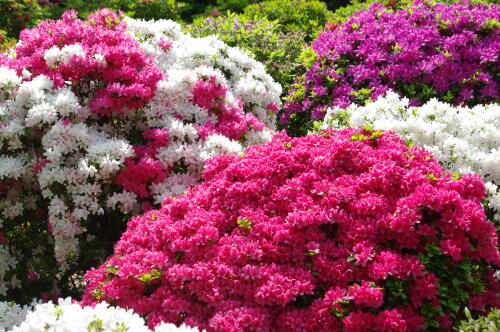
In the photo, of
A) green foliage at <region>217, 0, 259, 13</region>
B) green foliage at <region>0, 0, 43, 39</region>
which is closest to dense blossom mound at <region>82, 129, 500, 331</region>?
green foliage at <region>0, 0, 43, 39</region>

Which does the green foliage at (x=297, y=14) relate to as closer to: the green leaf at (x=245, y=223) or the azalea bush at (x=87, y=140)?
the azalea bush at (x=87, y=140)

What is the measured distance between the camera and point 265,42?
26.8 ft

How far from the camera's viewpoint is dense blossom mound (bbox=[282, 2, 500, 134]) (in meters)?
6.02

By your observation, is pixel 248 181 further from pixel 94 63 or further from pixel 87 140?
pixel 94 63

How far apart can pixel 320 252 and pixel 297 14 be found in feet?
26.3

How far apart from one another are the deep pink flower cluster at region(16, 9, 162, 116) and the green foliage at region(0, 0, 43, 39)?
690cm

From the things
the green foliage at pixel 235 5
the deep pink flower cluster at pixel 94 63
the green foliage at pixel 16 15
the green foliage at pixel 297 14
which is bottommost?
the deep pink flower cluster at pixel 94 63

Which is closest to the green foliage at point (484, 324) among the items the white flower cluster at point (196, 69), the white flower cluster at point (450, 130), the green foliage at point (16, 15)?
the white flower cluster at point (450, 130)

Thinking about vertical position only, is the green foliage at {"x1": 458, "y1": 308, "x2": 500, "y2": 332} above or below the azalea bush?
below

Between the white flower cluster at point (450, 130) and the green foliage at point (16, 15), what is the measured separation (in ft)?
29.9

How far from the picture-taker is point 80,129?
4578 mm

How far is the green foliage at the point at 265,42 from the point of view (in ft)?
25.0

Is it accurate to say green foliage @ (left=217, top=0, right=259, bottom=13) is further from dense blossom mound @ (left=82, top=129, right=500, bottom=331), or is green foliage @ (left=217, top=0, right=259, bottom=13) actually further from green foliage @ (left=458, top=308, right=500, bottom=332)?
green foliage @ (left=458, top=308, right=500, bottom=332)

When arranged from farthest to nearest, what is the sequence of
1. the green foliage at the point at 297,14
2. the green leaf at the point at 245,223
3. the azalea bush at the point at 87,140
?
the green foliage at the point at 297,14 < the azalea bush at the point at 87,140 < the green leaf at the point at 245,223
